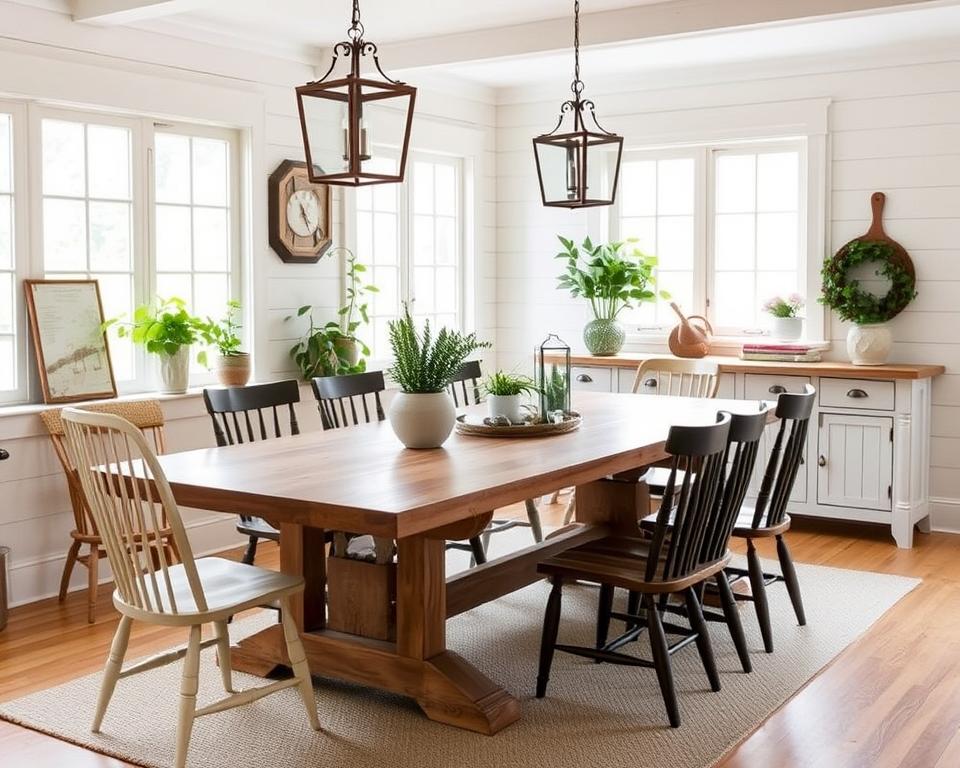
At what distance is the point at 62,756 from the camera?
10.5ft

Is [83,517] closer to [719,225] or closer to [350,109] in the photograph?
[350,109]

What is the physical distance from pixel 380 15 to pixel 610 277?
2.10 m

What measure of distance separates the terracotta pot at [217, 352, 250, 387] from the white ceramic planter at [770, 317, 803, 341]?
2.76 m

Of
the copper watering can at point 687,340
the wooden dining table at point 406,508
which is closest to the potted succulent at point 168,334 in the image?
the wooden dining table at point 406,508

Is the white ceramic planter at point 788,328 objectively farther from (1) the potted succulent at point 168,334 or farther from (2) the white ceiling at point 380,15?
(1) the potted succulent at point 168,334

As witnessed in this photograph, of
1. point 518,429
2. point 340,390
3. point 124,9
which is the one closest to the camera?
point 518,429

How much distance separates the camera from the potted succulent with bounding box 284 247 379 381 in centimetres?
581

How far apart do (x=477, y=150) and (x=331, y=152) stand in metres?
3.30

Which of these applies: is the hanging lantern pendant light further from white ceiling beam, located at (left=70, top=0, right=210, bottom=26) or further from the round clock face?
the round clock face

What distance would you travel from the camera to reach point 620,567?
11.5ft

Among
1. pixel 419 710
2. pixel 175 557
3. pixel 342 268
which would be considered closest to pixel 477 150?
pixel 342 268

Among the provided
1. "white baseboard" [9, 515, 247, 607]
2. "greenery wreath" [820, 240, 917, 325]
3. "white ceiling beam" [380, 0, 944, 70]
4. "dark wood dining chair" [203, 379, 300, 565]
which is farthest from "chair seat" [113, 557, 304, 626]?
"greenery wreath" [820, 240, 917, 325]

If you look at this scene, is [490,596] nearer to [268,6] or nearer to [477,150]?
[268,6]

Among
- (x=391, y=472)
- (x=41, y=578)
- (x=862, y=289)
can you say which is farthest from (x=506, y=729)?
(x=862, y=289)
